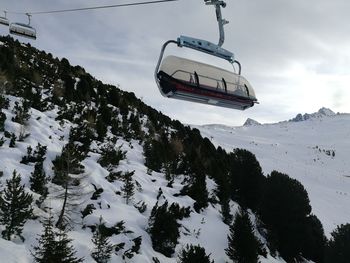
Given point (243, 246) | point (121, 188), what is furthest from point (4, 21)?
point (243, 246)

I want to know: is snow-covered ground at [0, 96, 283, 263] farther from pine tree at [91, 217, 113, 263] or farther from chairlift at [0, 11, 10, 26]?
chairlift at [0, 11, 10, 26]

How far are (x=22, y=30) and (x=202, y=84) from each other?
54.7 feet

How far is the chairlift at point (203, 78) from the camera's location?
11539 mm

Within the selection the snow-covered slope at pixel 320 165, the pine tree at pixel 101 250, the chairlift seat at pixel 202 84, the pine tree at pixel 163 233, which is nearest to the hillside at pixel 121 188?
the pine tree at pixel 163 233

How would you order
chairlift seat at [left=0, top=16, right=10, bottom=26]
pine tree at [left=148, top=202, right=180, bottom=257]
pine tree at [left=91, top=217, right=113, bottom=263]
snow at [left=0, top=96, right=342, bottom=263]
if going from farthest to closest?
chairlift seat at [left=0, top=16, right=10, bottom=26], pine tree at [left=148, top=202, right=180, bottom=257], snow at [left=0, top=96, right=342, bottom=263], pine tree at [left=91, top=217, right=113, bottom=263]

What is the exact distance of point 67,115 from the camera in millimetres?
19422

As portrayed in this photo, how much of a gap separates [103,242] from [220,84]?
23.4 feet

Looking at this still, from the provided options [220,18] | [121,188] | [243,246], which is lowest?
[243,246]

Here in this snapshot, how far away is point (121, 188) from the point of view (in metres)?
15.3

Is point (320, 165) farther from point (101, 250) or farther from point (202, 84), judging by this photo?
point (101, 250)

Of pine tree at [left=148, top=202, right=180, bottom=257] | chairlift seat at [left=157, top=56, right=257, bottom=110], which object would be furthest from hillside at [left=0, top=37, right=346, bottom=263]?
chairlift seat at [left=157, top=56, right=257, bottom=110]

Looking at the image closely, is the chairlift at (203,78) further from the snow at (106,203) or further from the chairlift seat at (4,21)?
the chairlift seat at (4,21)

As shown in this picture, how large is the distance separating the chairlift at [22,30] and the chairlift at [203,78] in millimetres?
15722

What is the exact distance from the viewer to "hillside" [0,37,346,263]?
11828mm
